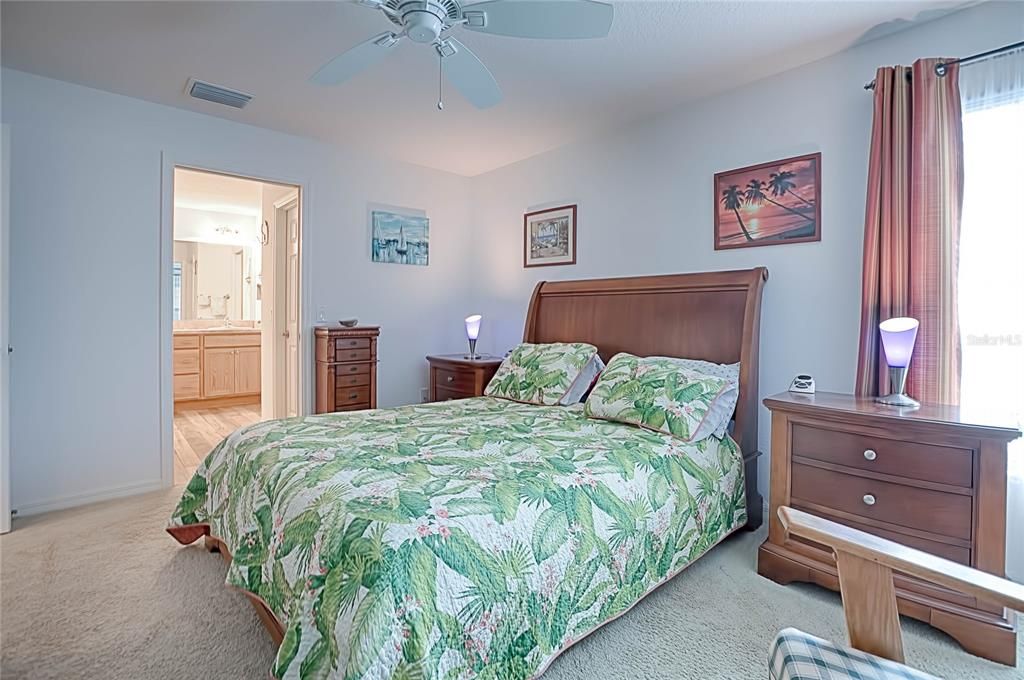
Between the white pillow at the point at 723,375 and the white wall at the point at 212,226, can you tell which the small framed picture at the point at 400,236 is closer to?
the white pillow at the point at 723,375

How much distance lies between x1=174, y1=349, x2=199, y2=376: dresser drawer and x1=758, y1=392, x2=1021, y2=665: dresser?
6.37 m

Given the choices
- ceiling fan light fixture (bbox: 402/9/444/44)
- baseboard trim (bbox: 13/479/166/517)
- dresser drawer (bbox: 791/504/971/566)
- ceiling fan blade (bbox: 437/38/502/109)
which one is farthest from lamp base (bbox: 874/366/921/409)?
baseboard trim (bbox: 13/479/166/517)

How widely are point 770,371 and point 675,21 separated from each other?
6.13 ft

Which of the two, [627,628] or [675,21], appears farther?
[675,21]

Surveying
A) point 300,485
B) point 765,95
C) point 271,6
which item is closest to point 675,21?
point 765,95

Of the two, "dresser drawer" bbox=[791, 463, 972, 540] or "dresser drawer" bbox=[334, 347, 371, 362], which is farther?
"dresser drawer" bbox=[334, 347, 371, 362]

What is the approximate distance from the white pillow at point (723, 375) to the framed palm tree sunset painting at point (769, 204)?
78 centimetres

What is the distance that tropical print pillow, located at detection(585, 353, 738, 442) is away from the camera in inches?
90.0

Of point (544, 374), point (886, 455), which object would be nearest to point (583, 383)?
point (544, 374)

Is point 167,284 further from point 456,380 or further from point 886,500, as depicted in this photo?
point 886,500

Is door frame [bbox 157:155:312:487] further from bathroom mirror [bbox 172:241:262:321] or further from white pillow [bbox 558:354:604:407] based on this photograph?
bathroom mirror [bbox 172:241:262:321]

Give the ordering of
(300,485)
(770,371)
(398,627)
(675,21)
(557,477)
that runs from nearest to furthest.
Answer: (398,627) → (300,485) → (557,477) → (675,21) → (770,371)

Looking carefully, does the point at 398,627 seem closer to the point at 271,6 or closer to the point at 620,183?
the point at 271,6

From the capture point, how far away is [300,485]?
5.03 feet
